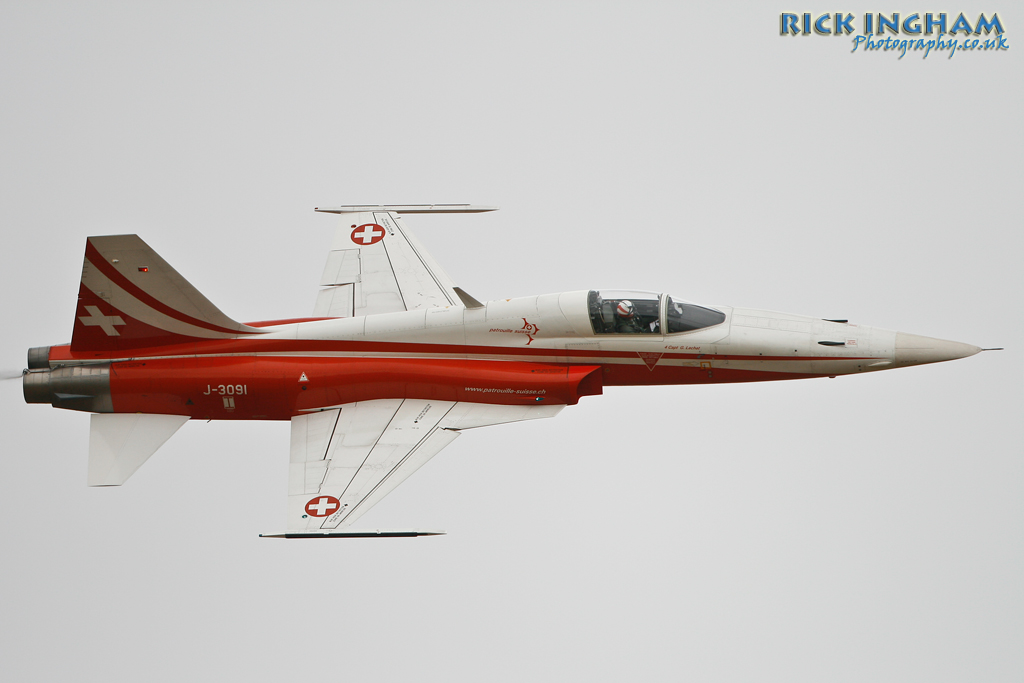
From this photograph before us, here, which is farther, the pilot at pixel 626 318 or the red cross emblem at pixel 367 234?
the red cross emblem at pixel 367 234

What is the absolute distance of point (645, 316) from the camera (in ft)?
52.9

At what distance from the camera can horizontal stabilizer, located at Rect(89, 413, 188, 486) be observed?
54.2ft

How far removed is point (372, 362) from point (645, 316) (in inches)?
143

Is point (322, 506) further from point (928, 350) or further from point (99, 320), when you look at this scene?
point (928, 350)

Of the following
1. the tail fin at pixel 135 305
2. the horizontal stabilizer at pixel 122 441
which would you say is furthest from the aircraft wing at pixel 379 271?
the horizontal stabilizer at pixel 122 441

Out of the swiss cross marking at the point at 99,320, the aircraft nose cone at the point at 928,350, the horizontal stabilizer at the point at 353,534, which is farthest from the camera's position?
the swiss cross marking at the point at 99,320

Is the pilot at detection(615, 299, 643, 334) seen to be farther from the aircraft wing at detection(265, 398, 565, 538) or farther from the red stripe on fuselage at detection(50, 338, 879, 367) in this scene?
the aircraft wing at detection(265, 398, 565, 538)

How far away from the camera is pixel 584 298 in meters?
16.2

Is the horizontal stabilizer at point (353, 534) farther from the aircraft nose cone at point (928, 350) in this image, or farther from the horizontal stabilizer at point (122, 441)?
the aircraft nose cone at point (928, 350)

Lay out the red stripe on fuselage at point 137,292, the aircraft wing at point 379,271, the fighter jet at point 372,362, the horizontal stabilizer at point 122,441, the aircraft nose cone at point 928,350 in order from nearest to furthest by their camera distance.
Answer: the aircraft nose cone at point 928,350 < the fighter jet at point 372,362 < the horizontal stabilizer at point 122,441 < the red stripe on fuselage at point 137,292 < the aircraft wing at point 379,271

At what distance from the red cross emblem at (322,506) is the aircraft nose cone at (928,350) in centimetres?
721

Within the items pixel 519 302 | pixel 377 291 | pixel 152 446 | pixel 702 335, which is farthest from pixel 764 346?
pixel 152 446

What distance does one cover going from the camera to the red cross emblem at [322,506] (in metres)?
15.3

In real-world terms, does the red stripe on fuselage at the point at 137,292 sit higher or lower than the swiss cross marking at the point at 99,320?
higher
